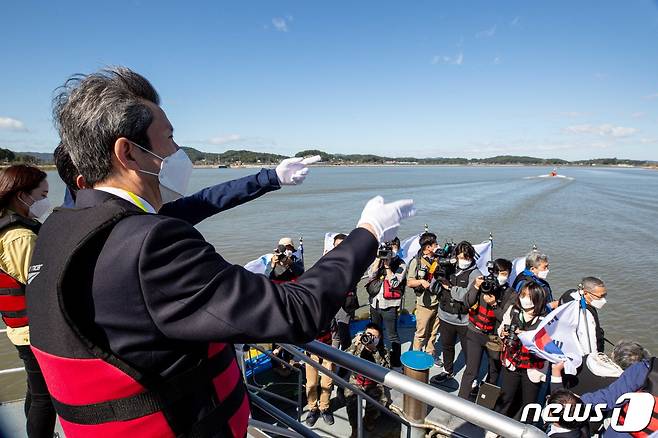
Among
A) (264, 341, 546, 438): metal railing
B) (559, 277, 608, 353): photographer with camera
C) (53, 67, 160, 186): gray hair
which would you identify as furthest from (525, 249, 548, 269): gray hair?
(53, 67, 160, 186): gray hair

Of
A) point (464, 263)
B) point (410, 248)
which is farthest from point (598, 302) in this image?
point (410, 248)

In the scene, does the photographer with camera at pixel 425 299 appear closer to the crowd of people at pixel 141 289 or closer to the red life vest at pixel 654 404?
the red life vest at pixel 654 404

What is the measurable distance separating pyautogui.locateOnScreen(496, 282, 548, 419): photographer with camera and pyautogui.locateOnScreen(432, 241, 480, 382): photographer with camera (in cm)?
90

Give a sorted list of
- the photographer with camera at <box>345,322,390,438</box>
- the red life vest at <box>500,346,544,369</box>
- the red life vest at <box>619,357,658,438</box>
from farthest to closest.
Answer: the red life vest at <box>500,346,544,369</box> → the photographer with camera at <box>345,322,390,438</box> → the red life vest at <box>619,357,658,438</box>

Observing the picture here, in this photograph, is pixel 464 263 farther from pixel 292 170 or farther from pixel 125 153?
pixel 125 153

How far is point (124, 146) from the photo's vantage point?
1.15 meters

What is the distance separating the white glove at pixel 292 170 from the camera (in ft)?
7.72

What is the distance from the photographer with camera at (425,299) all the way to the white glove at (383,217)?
213 inches

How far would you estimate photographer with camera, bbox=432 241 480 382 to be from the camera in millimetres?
5777

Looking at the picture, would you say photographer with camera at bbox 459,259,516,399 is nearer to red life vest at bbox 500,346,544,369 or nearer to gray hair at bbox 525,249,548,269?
red life vest at bbox 500,346,544,369

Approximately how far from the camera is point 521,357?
4586 mm

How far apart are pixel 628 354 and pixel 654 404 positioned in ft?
3.44

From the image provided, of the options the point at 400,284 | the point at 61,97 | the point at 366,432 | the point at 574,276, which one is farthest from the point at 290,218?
the point at 61,97

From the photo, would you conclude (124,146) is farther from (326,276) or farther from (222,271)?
(326,276)
